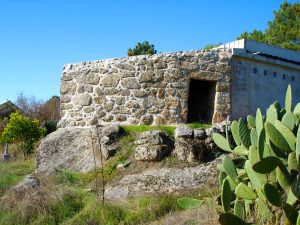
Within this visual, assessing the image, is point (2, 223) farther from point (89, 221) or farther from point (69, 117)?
point (69, 117)

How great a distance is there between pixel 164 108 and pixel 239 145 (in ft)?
20.7

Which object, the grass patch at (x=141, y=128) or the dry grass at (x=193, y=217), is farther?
the grass patch at (x=141, y=128)

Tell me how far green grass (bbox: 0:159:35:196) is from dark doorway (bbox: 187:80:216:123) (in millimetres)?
4372

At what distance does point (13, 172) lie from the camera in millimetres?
11117

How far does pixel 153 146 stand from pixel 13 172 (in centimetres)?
349

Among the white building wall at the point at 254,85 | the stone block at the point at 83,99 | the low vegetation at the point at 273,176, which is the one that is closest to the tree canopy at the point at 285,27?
the white building wall at the point at 254,85

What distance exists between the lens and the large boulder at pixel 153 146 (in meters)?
10.1

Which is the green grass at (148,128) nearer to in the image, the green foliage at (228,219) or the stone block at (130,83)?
the stone block at (130,83)

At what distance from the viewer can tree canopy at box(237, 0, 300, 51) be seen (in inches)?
958

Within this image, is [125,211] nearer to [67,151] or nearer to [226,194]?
[226,194]

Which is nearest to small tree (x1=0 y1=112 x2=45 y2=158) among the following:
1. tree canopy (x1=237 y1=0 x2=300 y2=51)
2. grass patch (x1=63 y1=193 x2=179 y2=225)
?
grass patch (x1=63 y1=193 x2=179 y2=225)

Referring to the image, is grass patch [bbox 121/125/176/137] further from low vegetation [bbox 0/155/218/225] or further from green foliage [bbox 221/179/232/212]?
green foliage [bbox 221/179/232/212]

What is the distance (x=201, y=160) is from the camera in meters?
10.1

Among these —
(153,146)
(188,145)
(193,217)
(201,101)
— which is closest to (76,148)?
(153,146)
